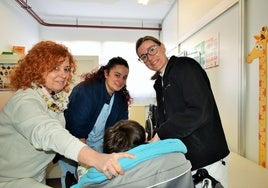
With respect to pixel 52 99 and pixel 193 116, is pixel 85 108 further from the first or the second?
pixel 193 116

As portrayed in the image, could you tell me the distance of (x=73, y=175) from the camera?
157 centimetres

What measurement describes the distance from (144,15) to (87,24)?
1256 mm

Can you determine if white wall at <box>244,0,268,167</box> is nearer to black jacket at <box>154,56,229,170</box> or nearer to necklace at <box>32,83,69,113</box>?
black jacket at <box>154,56,229,170</box>

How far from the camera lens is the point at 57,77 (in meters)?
1.17

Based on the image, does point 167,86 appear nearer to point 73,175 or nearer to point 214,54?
point 73,175

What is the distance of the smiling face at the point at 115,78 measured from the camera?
1.84 metres

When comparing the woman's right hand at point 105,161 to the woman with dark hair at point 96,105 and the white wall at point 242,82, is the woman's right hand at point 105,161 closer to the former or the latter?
the woman with dark hair at point 96,105

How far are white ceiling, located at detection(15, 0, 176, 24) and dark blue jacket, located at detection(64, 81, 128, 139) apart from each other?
8.52ft

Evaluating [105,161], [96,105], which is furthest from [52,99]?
[96,105]

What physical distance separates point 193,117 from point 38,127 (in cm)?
72

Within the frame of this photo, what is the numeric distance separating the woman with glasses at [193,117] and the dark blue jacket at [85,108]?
61 centimetres

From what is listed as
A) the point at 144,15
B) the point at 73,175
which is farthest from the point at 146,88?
the point at 73,175

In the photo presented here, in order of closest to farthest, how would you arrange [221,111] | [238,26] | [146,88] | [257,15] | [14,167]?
[14,167]
[257,15]
[238,26]
[221,111]
[146,88]

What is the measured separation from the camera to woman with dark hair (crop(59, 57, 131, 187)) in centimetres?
170
